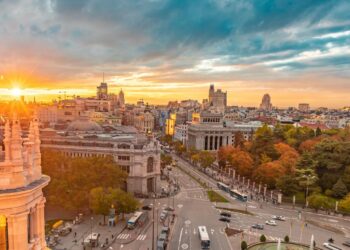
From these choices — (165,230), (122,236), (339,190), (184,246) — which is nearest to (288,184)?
(339,190)

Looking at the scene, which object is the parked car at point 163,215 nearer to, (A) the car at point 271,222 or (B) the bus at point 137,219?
(B) the bus at point 137,219

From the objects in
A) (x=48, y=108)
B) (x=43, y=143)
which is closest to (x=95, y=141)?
(x=43, y=143)

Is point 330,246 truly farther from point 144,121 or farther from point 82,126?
point 144,121

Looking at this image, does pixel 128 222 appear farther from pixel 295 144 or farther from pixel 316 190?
pixel 295 144

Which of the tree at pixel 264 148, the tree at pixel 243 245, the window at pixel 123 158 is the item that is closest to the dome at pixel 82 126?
the window at pixel 123 158

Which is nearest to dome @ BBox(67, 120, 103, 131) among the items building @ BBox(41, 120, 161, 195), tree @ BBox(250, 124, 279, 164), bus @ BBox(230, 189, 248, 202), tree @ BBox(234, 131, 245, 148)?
building @ BBox(41, 120, 161, 195)

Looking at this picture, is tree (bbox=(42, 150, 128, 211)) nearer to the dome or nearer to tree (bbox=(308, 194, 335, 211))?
the dome
